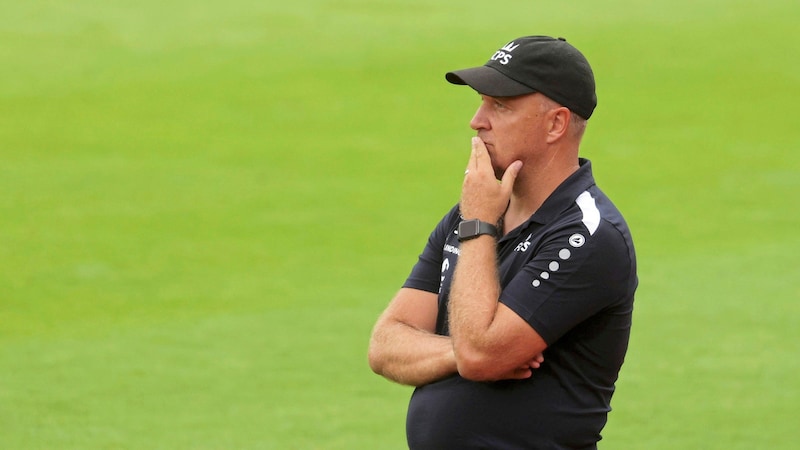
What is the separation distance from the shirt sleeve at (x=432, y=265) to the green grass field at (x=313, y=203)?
2.54 meters

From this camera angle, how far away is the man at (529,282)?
3.32 m

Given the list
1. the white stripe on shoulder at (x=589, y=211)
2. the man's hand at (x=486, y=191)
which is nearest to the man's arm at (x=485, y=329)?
the man's hand at (x=486, y=191)

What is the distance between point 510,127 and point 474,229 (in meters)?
0.32

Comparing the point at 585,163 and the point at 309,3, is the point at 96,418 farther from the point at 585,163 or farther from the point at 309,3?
the point at 309,3

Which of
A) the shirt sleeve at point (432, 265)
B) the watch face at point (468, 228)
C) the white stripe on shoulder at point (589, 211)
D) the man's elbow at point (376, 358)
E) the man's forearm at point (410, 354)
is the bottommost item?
the man's elbow at point (376, 358)

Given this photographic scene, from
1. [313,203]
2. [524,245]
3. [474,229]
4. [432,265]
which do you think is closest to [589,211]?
[524,245]

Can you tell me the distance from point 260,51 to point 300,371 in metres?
7.79

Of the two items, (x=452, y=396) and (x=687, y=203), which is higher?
(x=452, y=396)

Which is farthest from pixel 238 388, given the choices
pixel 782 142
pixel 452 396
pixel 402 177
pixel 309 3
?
pixel 309 3

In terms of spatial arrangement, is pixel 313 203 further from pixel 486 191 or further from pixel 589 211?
pixel 589 211

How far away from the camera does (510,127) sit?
11.6 feet

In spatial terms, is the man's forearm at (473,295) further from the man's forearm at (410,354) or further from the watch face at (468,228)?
the man's forearm at (410,354)

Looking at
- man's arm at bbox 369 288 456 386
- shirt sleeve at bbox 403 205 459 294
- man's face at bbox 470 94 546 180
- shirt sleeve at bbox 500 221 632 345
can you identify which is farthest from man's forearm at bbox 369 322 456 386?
man's face at bbox 470 94 546 180

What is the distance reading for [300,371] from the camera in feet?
24.2
